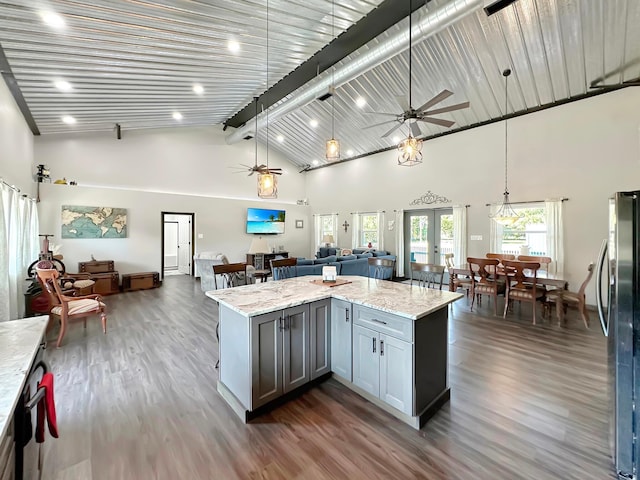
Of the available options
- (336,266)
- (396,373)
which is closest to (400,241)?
(336,266)

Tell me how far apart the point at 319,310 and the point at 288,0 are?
3.76m

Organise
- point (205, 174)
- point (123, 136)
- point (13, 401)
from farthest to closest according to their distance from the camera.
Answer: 1. point (205, 174)
2. point (123, 136)
3. point (13, 401)

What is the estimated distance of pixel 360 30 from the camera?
4.31 m

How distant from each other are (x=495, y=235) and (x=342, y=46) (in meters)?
5.16

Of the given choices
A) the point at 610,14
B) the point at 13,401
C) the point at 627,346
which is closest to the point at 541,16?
the point at 610,14

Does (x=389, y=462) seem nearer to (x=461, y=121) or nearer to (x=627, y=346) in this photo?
(x=627, y=346)

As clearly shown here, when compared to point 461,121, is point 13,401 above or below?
below

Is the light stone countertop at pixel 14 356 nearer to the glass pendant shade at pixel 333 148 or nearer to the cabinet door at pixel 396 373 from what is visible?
the cabinet door at pixel 396 373

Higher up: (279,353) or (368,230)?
(368,230)

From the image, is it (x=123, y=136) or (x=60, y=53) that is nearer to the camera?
A: (x=60, y=53)

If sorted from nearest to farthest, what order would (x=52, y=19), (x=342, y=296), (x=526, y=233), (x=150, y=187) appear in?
(x=342, y=296) → (x=52, y=19) → (x=526, y=233) → (x=150, y=187)

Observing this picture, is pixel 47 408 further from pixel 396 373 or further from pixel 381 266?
pixel 381 266

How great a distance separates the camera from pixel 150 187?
800 centimetres

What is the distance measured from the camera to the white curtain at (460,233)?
22.8 ft
